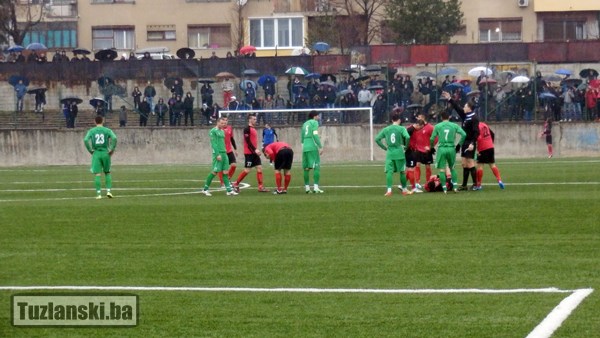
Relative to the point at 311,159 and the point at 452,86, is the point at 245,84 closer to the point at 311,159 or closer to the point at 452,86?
the point at 452,86

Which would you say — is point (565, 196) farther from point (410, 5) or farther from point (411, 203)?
point (410, 5)

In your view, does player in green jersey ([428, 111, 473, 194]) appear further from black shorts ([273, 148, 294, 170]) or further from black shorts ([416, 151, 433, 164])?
black shorts ([273, 148, 294, 170])

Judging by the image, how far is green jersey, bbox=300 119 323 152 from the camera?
29859mm

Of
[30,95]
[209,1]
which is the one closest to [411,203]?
[30,95]

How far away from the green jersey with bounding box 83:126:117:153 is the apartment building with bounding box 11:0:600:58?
51.9 meters

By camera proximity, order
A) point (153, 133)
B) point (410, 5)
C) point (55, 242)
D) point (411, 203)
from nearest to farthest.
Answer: point (55, 242)
point (411, 203)
point (153, 133)
point (410, 5)

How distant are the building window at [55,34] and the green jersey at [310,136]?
5569 centimetres

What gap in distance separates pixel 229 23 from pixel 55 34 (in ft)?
37.2

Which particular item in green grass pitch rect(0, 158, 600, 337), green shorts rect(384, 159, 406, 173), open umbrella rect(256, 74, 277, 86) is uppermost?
open umbrella rect(256, 74, 277, 86)

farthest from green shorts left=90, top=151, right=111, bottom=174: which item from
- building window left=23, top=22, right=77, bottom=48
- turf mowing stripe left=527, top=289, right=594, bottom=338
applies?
building window left=23, top=22, right=77, bottom=48

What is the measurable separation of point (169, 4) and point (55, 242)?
6590 centimetres

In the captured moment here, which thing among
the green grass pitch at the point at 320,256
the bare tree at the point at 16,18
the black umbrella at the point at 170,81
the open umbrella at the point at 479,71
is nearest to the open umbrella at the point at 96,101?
the black umbrella at the point at 170,81

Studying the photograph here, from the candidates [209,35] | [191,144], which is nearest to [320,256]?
[191,144]

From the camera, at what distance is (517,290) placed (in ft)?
43.4
